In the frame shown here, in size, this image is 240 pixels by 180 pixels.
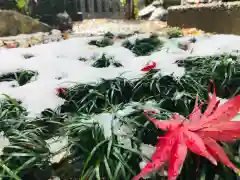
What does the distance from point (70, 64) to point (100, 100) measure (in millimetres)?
643

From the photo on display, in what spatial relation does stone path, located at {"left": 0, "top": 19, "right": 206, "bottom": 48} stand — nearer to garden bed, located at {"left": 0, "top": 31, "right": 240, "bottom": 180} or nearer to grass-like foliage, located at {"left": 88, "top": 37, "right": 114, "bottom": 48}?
grass-like foliage, located at {"left": 88, "top": 37, "right": 114, "bottom": 48}

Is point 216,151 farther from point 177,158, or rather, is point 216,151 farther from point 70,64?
point 70,64

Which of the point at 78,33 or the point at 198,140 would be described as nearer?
the point at 198,140

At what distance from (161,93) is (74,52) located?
1099 mm

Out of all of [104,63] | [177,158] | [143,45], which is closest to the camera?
[177,158]

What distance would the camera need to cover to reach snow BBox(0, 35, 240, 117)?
1583 mm

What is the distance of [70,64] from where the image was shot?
206cm

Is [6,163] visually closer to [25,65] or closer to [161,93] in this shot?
[161,93]

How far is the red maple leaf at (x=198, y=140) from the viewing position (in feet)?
2.92

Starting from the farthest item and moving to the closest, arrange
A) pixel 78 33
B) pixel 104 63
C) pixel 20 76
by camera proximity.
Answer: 1. pixel 78 33
2. pixel 104 63
3. pixel 20 76

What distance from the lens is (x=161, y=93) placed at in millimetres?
1472

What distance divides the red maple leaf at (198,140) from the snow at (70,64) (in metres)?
0.62

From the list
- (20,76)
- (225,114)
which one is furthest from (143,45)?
(225,114)

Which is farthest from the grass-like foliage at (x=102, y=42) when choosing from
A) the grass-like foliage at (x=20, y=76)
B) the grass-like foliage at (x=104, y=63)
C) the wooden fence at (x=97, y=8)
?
the wooden fence at (x=97, y=8)
